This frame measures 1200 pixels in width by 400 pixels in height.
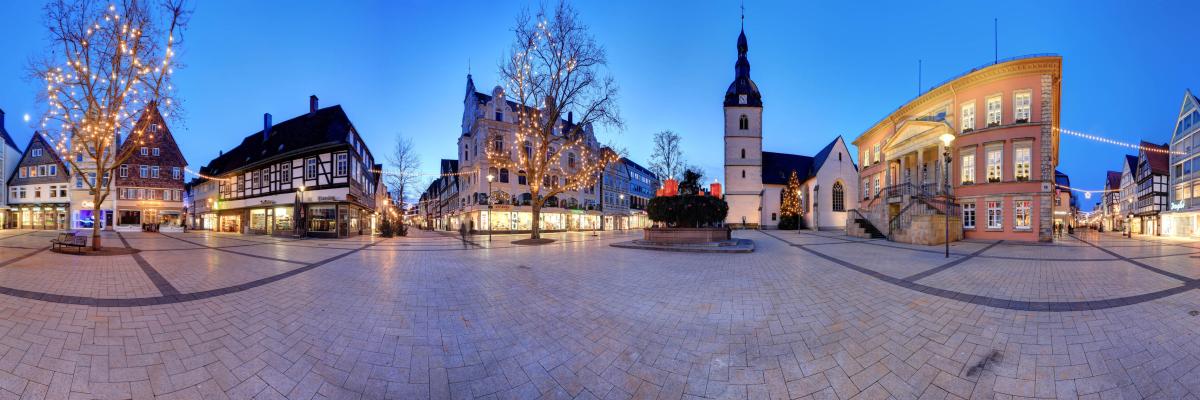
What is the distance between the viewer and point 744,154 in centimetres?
4378

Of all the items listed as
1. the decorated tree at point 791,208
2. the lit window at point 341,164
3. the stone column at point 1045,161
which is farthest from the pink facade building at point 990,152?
the lit window at point 341,164

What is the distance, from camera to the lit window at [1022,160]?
20.2 m

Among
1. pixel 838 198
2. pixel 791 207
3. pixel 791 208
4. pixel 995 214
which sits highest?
pixel 838 198

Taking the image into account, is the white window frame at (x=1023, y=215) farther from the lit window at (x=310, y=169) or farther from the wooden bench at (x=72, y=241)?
the lit window at (x=310, y=169)

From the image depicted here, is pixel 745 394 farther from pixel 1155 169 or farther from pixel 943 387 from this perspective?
pixel 1155 169

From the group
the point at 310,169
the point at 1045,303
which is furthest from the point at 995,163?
the point at 310,169

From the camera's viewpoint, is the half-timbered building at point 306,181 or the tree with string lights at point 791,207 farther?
the tree with string lights at point 791,207

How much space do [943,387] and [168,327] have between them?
820 cm

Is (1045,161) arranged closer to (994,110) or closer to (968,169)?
(968,169)

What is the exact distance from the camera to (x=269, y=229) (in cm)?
2644

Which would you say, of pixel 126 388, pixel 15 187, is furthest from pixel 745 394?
pixel 15 187

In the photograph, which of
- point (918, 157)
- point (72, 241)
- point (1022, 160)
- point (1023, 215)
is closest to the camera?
point (72, 241)

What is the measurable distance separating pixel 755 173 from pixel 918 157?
20.4 meters

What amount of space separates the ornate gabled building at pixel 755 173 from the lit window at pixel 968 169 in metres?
19.9
